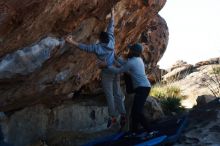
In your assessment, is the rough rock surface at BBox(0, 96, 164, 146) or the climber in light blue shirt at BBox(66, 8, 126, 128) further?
the rough rock surface at BBox(0, 96, 164, 146)

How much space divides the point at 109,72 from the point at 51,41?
2024mm

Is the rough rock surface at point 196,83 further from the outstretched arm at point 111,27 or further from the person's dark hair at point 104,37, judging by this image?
the person's dark hair at point 104,37

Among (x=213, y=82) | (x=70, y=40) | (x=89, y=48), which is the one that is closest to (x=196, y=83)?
(x=213, y=82)

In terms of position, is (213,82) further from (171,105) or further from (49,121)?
(49,121)

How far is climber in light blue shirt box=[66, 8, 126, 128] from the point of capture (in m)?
11.9

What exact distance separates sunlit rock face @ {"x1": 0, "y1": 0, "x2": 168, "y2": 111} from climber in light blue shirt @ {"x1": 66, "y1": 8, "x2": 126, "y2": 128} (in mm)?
443

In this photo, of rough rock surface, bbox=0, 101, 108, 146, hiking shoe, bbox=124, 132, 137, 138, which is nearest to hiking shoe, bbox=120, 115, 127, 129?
hiking shoe, bbox=124, 132, 137, 138

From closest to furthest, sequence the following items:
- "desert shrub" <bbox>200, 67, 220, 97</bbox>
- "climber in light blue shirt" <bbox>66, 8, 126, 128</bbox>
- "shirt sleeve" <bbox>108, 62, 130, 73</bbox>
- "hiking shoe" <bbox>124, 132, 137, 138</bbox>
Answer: "shirt sleeve" <bbox>108, 62, 130, 73</bbox> → "climber in light blue shirt" <bbox>66, 8, 126, 128</bbox> → "hiking shoe" <bbox>124, 132, 137, 138</bbox> → "desert shrub" <bbox>200, 67, 220, 97</bbox>

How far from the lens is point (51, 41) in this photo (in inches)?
437

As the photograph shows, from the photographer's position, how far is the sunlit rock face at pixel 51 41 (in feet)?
33.0

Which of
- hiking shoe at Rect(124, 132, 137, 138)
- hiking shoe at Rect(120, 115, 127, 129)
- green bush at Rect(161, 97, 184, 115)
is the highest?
green bush at Rect(161, 97, 184, 115)

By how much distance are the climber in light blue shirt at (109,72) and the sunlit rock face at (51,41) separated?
443mm

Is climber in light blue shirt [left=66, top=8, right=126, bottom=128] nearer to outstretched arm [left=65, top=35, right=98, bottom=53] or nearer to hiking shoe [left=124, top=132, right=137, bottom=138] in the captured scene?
outstretched arm [left=65, top=35, right=98, bottom=53]

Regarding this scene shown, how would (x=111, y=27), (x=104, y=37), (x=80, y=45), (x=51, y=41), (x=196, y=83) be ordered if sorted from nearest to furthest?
(x=51, y=41) → (x=80, y=45) → (x=104, y=37) → (x=111, y=27) → (x=196, y=83)
